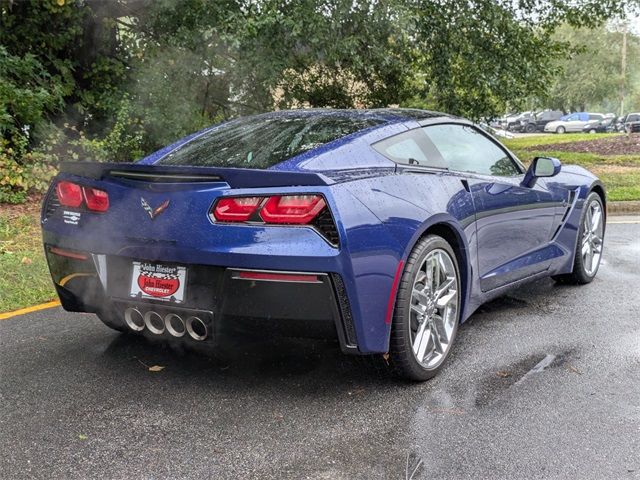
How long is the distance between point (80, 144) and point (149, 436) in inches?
299

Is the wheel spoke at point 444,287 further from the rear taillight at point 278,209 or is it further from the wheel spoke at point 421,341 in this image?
the rear taillight at point 278,209

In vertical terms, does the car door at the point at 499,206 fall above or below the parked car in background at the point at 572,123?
above

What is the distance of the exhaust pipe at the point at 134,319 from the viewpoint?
10.5 feet

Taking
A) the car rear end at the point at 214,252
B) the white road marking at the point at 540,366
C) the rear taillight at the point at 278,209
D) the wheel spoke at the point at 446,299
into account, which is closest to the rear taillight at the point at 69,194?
the car rear end at the point at 214,252

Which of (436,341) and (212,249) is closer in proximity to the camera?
(212,249)

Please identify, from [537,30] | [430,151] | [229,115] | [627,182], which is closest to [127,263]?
[430,151]

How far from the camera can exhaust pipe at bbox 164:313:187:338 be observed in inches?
122

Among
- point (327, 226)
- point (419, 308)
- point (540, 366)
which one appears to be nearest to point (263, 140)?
point (327, 226)

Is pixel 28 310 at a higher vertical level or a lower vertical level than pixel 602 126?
higher

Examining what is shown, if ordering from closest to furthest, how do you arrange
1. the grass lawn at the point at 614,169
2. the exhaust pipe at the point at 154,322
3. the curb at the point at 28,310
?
the exhaust pipe at the point at 154,322, the curb at the point at 28,310, the grass lawn at the point at 614,169

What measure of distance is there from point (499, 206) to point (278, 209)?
1793 millimetres

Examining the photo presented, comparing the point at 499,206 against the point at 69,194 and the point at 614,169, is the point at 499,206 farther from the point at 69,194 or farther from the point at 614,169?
the point at 614,169

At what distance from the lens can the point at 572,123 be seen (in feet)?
168

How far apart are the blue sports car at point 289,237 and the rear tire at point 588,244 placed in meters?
1.65
